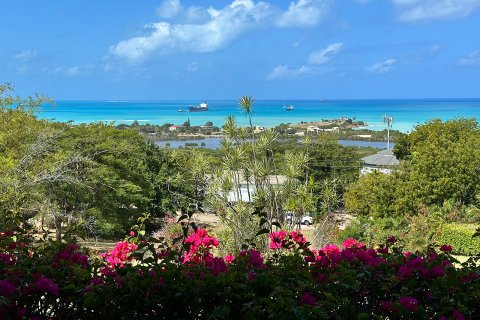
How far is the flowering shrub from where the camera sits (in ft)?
6.37

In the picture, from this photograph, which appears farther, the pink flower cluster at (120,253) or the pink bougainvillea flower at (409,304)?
the pink flower cluster at (120,253)

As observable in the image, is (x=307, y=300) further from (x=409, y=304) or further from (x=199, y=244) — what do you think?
(x=199, y=244)

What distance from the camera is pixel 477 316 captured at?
216 centimetres

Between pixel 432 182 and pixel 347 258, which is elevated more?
pixel 347 258

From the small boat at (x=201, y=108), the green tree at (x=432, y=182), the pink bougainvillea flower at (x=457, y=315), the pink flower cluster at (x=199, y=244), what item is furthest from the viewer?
the small boat at (x=201, y=108)

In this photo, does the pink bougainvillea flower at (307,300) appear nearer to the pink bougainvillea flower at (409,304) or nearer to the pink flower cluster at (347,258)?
the pink bougainvillea flower at (409,304)

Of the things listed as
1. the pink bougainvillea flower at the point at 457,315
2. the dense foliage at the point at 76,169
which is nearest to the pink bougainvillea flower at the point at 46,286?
the pink bougainvillea flower at the point at 457,315

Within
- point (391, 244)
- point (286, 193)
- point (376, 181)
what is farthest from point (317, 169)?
point (391, 244)

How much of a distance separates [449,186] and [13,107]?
18761 mm

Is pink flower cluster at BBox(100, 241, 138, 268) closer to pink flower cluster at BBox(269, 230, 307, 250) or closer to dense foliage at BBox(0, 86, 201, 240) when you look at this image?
pink flower cluster at BBox(269, 230, 307, 250)

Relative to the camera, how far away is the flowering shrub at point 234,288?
6.37 feet

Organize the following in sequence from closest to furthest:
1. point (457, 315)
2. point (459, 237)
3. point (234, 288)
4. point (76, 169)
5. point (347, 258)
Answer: point (457, 315)
point (234, 288)
point (347, 258)
point (76, 169)
point (459, 237)

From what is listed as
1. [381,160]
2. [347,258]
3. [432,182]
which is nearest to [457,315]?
[347,258]

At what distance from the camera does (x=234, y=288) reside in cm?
209
